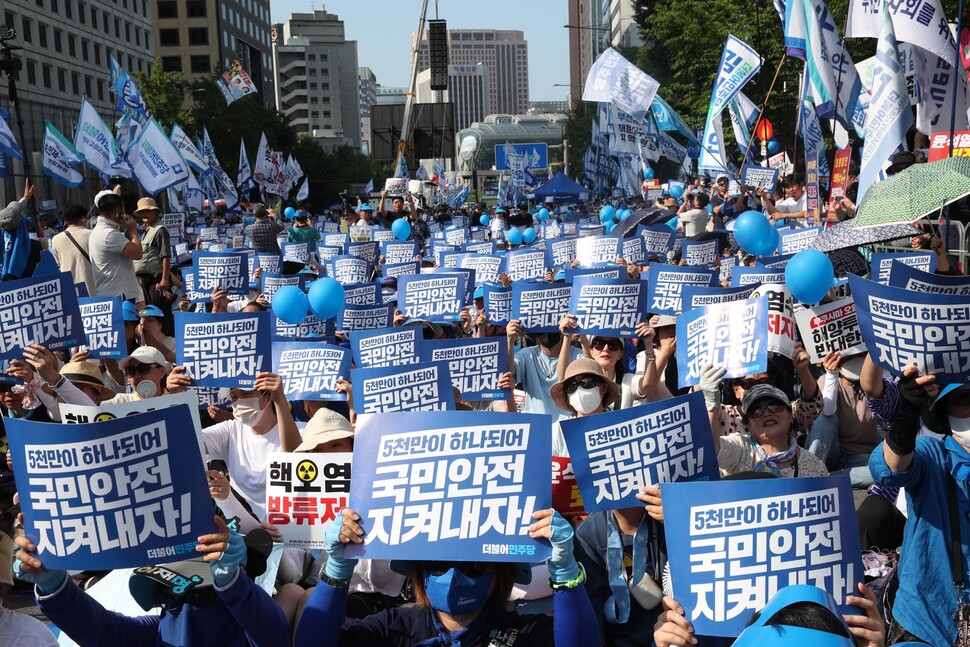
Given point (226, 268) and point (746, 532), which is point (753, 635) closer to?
point (746, 532)

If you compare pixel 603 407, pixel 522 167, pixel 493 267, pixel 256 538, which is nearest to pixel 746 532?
pixel 256 538

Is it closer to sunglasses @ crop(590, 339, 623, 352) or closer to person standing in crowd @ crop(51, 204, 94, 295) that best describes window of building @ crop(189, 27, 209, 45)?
person standing in crowd @ crop(51, 204, 94, 295)

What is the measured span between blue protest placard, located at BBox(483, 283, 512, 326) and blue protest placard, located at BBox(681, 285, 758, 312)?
7.18 feet

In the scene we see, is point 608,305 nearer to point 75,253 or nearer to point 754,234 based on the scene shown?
point 754,234

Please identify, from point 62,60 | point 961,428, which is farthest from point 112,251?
point 62,60

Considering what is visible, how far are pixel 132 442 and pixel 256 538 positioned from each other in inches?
22.0

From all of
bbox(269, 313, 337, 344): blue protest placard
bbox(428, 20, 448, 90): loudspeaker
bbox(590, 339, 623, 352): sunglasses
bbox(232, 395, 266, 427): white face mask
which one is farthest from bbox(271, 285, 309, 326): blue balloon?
bbox(428, 20, 448, 90): loudspeaker

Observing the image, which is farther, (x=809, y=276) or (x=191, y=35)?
(x=191, y=35)

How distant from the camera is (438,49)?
4559 centimetres

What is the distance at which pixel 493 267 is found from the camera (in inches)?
555

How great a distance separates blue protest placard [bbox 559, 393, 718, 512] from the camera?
4.32 meters

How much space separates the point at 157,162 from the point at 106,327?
524 inches

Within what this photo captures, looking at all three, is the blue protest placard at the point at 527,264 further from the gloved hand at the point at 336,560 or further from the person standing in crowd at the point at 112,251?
the gloved hand at the point at 336,560

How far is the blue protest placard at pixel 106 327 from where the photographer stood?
9148 mm
